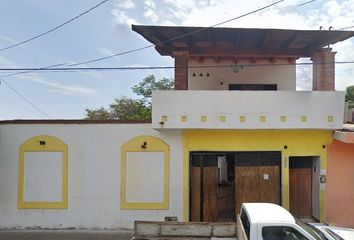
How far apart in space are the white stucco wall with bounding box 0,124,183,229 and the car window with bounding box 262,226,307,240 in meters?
4.93

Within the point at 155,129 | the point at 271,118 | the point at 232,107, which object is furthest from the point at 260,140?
the point at 155,129

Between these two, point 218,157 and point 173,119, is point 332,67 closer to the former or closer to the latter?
point 218,157

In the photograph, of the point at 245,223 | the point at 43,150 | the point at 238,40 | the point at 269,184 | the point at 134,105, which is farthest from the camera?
the point at 134,105

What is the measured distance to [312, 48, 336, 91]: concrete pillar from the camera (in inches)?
447

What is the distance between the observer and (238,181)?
10.5 meters

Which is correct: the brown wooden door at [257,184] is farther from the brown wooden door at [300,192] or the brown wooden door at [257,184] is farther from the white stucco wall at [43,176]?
the white stucco wall at [43,176]

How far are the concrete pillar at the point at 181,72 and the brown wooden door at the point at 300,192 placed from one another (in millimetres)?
5071

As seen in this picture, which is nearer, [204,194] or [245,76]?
[204,194]

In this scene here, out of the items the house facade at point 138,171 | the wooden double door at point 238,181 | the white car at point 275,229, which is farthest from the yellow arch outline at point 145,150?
the white car at point 275,229

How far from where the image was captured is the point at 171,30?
10938 mm

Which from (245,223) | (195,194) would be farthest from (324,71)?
(245,223)

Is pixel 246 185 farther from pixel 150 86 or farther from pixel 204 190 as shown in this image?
pixel 150 86

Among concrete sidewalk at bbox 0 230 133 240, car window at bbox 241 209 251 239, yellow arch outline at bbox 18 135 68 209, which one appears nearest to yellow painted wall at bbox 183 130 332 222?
concrete sidewalk at bbox 0 230 133 240

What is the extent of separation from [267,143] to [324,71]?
149 inches
